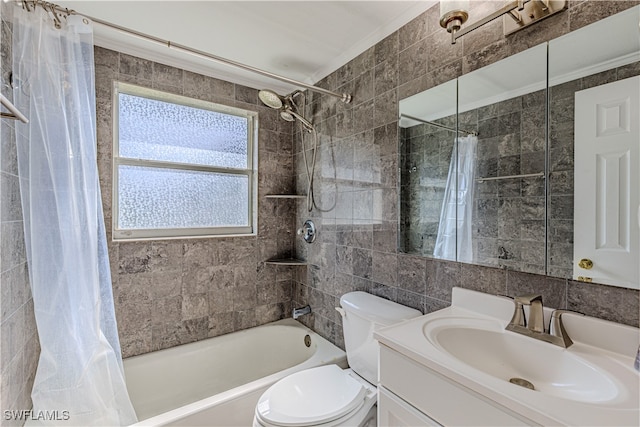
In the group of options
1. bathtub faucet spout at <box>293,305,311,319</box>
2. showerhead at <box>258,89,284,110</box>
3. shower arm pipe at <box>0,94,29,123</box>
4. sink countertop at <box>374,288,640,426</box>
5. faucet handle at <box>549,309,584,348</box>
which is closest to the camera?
sink countertop at <box>374,288,640,426</box>

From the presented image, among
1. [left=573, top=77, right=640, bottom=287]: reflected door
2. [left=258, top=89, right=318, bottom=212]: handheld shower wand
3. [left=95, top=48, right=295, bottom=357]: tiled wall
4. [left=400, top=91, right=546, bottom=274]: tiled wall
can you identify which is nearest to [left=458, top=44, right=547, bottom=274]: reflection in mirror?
[left=400, top=91, right=546, bottom=274]: tiled wall

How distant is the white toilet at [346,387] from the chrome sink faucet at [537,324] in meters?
0.45

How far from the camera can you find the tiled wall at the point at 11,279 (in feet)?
3.45

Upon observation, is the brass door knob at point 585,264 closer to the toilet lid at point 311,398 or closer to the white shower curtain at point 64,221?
the toilet lid at point 311,398

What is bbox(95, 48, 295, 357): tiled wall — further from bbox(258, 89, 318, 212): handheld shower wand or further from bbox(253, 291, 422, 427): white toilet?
bbox(253, 291, 422, 427): white toilet

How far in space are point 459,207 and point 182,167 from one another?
73.6 inches

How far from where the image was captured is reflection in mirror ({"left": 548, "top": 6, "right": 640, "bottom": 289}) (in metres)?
0.83

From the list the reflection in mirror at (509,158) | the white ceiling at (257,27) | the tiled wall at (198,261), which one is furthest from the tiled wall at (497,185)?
the tiled wall at (198,261)

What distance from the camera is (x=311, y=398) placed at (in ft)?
4.18

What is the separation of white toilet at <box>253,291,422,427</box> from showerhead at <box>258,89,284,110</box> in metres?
1.40

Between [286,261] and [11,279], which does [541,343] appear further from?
[11,279]

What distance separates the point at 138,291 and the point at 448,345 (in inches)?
74.6

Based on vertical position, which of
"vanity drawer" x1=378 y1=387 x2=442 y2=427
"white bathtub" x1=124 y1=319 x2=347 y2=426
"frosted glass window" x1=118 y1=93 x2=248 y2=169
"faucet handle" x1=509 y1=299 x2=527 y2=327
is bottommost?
"white bathtub" x1=124 y1=319 x2=347 y2=426

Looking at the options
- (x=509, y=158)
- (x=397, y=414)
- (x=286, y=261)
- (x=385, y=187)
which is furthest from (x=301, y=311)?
(x=509, y=158)
